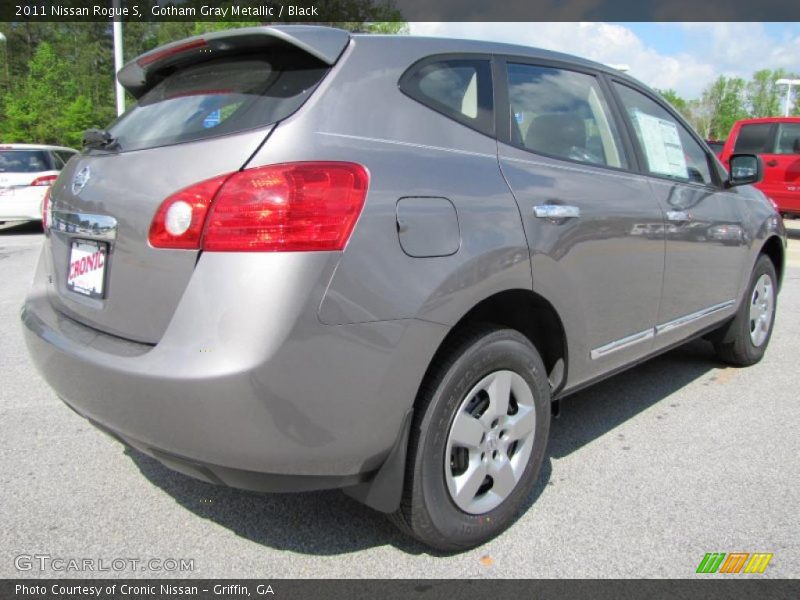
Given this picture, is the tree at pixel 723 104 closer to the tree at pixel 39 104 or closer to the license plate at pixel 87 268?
the tree at pixel 39 104

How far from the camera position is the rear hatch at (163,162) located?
1934mm

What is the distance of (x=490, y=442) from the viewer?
235 cm

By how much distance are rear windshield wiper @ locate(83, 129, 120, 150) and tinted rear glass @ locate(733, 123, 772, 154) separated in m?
12.8

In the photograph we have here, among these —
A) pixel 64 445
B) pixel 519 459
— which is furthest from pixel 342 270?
pixel 64 445

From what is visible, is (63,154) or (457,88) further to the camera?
(63,154)

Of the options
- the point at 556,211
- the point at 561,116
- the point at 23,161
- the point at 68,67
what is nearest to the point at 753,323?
the point at 561,116

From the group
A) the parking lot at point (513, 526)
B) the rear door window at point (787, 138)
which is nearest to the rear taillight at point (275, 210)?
the parking lot at point (513, 526)

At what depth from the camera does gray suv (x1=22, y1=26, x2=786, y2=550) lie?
1.81 metres

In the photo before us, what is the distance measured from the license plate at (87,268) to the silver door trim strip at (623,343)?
191 centimetres

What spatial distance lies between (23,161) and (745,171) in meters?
11.8

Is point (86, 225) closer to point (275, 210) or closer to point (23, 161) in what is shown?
point (275, 210)

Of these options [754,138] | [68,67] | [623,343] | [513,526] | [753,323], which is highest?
[68,67]

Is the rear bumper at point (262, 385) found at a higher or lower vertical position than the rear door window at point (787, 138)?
lower

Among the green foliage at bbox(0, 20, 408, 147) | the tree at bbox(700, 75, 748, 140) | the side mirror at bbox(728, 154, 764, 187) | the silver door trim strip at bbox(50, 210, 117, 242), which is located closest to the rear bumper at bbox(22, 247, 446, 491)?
the silver door trim strip at bbox(50, 210, 117, 242)
